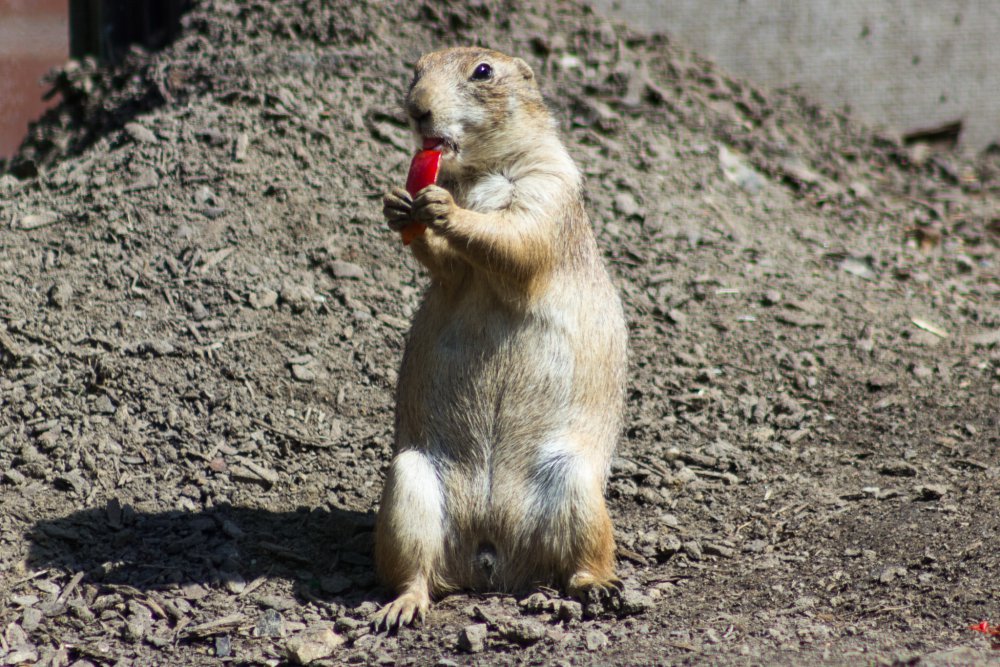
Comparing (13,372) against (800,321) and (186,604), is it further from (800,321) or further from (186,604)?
(800,321)

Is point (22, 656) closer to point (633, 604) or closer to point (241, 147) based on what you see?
point (633, 604)

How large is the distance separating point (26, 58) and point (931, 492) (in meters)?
8.21

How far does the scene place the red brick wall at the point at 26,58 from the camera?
999 centimetres

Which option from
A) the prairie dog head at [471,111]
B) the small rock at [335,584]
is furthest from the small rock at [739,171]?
the small rock at [335,584]

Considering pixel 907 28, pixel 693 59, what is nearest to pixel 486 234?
pixel 693 59

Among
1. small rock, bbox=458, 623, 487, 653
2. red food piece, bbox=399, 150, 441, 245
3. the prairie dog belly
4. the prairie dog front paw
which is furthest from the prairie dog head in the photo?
small rock, bbox=458, 623, 487, 653

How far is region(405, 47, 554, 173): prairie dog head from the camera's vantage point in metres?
5.53

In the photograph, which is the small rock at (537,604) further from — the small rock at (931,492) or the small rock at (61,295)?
the small rock at (61,295)

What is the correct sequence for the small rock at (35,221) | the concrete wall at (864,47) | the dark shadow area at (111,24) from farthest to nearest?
the concrete wall at (864,47)
the dark shadow area at (111,24)
the small rock at (35,221)

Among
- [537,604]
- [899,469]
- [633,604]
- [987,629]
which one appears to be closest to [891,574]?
[987,629]

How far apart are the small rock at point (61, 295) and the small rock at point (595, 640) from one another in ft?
13.2

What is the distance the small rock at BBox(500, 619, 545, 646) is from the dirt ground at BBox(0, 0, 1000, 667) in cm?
2

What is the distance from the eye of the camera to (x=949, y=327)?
8.67m

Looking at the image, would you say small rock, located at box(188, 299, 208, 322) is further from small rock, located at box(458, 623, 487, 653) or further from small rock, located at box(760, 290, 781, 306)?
small rock, located at box(760, 290, 781, 306)
